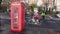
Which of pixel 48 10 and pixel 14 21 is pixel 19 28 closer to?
pixel 14 21

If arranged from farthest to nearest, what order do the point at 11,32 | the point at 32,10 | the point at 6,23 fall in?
the point at 32,10 < the point at 6,23 < the point at 11,32

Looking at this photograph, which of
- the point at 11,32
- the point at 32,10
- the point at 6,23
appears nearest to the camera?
the point at 11,32

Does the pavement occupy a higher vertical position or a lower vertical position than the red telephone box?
lower

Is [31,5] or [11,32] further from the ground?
[31,5]

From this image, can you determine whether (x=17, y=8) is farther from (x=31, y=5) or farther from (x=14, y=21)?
(x=31, y=5)

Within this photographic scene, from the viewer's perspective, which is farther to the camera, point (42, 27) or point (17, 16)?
point (42, 27)

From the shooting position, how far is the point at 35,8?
10695 mm

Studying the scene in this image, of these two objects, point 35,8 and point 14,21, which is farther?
point 35,8

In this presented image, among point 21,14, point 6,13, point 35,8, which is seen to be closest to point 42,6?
point 35,8

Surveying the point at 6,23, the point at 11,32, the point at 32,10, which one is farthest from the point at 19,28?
the point at 32,10

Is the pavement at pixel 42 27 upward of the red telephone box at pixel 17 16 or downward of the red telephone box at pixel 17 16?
downward

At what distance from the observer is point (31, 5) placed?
10773mm

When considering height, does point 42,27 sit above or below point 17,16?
below

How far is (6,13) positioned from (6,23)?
1.41 meters
